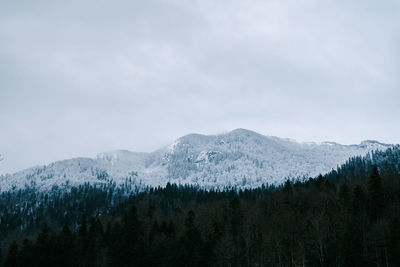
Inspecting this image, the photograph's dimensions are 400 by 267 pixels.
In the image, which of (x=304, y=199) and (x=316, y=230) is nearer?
(x=316, y=230)

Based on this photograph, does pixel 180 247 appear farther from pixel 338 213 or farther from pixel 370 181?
pixel 370 181

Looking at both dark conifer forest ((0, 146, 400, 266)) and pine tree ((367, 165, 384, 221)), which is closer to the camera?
dark conifer forest ((0, 146, 400, 266))

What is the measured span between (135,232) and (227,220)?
1199 inches

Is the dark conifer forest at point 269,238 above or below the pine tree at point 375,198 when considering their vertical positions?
below

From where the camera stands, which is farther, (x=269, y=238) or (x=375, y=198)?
(x=375, y=198)

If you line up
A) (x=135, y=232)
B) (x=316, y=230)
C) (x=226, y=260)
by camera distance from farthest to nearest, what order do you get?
(x=135, y=232)
(x=226, y=260)
(x=316, y=230)

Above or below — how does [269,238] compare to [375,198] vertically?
below

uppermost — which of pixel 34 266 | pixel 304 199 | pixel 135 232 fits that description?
pixel 304 199

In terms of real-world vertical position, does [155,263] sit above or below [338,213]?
below

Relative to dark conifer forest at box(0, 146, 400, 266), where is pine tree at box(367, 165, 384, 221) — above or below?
above

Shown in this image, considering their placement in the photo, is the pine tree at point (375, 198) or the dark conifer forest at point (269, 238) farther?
the pine tree at point (375, 198)

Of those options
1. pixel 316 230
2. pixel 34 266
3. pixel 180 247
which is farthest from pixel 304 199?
pixel 34 266

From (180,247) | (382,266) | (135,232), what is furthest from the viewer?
(135,232)

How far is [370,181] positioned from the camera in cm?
10319
